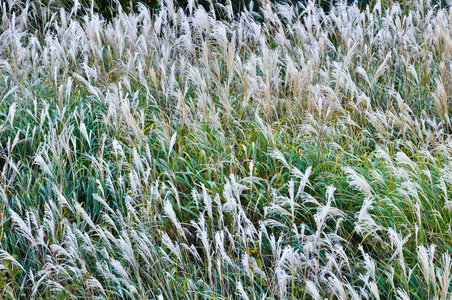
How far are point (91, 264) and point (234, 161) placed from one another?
107cm

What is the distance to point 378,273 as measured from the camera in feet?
8.07

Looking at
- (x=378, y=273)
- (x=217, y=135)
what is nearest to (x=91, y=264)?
(x=217, y=135)

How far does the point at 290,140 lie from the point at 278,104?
744 millimetres

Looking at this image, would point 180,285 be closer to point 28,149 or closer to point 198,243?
point 198,243

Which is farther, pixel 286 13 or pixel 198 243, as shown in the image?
pixel 286 13

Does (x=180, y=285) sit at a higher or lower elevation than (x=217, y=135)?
lower

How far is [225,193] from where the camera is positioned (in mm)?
2139

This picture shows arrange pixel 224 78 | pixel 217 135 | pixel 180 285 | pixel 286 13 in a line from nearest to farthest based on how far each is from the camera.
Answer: pixel 180 285, pixel 217 135, pixel 224 78, pixel 286 13

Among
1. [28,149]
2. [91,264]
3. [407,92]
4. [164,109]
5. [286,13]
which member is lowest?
[91,264]

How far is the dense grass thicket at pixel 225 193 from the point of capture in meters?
2.20

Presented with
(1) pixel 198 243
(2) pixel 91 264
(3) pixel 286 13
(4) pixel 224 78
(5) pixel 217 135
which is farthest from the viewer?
(3) pixel 286 13

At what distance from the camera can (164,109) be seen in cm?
414

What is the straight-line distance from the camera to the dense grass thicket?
2.20 meters

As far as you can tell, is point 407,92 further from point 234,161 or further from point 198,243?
point 198,243
